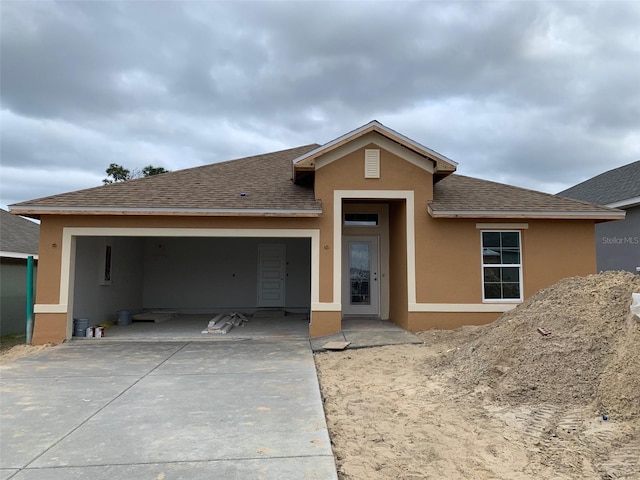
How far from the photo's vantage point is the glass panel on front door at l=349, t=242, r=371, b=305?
41.9 feet

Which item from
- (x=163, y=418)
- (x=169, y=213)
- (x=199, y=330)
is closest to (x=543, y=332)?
(x=163, y=418)

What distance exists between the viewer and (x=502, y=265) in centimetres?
1098

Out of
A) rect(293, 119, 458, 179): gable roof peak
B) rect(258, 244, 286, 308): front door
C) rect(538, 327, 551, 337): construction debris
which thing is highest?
rect(293, 119, 458, 179): gable roof peak

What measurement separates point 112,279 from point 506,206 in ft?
36.7

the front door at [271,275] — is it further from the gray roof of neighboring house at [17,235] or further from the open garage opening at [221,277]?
the gray roof of neighboring house at [17,235]

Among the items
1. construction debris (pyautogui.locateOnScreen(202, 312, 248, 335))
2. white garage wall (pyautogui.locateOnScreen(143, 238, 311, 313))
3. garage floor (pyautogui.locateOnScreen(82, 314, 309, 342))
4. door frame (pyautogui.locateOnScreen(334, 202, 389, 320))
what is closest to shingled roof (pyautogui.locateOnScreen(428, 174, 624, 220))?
door frame (pyautogui.locateOnScreen(334, 202, 389, 320))


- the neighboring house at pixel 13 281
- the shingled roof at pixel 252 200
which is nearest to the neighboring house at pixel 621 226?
the shingled roof at pixel 252 200

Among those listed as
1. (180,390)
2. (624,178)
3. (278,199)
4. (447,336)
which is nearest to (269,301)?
(278,199)

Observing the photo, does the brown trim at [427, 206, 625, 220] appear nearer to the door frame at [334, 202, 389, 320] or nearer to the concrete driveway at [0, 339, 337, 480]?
the door frame at [334, 202, 389, 320]

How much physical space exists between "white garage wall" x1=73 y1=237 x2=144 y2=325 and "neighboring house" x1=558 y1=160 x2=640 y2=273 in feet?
52.2

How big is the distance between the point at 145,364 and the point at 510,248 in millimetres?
8862

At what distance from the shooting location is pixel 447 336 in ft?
32.1

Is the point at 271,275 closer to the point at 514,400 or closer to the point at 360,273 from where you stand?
the point at 360,273

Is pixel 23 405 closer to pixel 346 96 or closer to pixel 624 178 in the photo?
pixel 346 96
